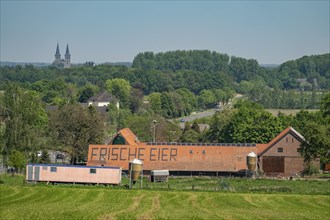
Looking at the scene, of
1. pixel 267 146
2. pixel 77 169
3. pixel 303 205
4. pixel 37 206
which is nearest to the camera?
pixel 37 206

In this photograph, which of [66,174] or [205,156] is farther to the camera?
[205,156]

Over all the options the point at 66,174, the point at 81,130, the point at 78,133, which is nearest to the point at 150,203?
the point at 66,174

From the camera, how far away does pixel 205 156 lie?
257 ft

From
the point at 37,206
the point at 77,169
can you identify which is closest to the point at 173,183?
the point at 77,169

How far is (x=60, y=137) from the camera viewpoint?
9006 cm

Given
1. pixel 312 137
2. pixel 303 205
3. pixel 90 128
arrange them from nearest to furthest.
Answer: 1. pixel 303 205
2. pixel 312 137
3. pixel 90 128

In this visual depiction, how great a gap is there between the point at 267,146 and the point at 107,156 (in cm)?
1729

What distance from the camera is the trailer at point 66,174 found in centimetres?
6631

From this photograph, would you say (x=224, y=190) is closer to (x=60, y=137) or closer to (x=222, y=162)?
A: (x=222, y=162)

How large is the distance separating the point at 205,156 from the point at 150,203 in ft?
91.2

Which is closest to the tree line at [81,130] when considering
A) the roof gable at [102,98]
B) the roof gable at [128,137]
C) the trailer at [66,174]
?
the roof gable at [128,137]

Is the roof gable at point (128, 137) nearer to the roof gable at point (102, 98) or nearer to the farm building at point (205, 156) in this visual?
the farm building at point (205, 156)

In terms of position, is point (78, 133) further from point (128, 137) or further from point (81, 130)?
point (128, 137)

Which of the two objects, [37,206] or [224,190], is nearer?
[37,206]
